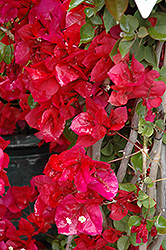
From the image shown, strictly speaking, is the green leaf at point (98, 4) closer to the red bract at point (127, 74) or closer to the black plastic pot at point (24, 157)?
the red bract at point (127, 74)

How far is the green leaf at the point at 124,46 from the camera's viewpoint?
13.7 inches

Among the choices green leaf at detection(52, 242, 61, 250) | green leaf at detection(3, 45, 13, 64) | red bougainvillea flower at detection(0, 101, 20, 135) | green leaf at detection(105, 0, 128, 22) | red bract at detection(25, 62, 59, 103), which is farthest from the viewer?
red bougainvillea flower at detection(0, 101, 20, 135)

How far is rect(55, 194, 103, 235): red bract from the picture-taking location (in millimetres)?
438

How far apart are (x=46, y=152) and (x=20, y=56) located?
477mm

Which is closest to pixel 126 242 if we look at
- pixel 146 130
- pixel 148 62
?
pixel 146 130

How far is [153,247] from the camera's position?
49 centimetres

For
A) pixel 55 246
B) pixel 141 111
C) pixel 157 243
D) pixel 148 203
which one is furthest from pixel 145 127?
pixel 55 246

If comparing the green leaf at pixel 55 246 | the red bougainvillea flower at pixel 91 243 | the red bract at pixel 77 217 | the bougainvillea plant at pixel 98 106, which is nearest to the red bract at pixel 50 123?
the bougainvillea plant at pixel 98 106

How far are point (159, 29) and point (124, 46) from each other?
6 cm

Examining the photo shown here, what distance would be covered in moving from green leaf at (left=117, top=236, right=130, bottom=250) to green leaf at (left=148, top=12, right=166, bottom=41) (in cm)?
35

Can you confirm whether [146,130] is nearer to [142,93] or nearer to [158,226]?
[142,93]

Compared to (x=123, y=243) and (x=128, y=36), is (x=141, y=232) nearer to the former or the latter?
(x=123, y=243)

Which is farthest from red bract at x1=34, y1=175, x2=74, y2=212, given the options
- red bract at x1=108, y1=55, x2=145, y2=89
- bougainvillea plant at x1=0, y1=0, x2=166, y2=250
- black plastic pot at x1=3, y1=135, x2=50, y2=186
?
black plastic pot at x1=3, y1=135, x2=50, y2=186

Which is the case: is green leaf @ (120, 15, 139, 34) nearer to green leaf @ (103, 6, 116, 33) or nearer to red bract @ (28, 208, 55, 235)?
green leaf @ (103, 6, 116, 33)
